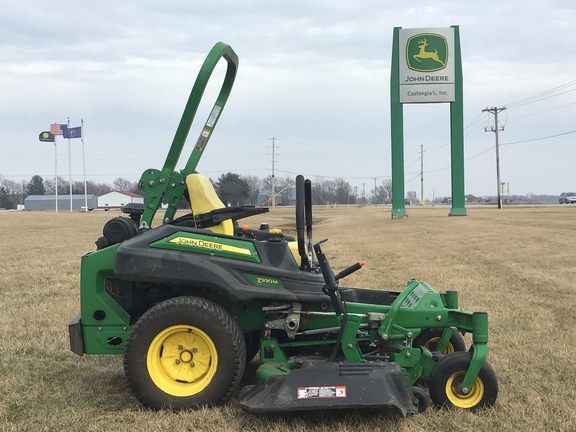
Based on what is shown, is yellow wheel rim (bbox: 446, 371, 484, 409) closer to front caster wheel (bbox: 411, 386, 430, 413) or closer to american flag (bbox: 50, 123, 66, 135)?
front caster wheel (bbox: 411, 386, 430, 413)

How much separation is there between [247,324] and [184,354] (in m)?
0.51

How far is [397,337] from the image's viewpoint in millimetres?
3758

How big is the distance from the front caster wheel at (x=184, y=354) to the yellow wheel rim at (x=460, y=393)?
1390 mm

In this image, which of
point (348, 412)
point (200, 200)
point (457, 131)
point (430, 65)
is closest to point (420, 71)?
point (430, 65)

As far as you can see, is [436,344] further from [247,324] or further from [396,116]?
[396,116]

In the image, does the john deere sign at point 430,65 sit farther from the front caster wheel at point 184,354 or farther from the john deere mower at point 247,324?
the front caster wheel at point 184,354

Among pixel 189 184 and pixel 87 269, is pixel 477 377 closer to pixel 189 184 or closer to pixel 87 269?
pixel 189 184

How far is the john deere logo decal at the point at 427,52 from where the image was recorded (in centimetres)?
3036

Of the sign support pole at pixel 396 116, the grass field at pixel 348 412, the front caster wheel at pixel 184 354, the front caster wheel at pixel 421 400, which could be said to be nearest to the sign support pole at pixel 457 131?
the sign support pole at pixel 396 116

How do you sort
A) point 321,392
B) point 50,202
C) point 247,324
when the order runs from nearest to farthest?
point 321,392 → point 247,324 → point 50,202

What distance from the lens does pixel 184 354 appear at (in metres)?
3.66

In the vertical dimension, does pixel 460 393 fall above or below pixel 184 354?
below

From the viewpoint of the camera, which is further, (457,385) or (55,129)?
(55,129)

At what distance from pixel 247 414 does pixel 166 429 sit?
21.0 inches
